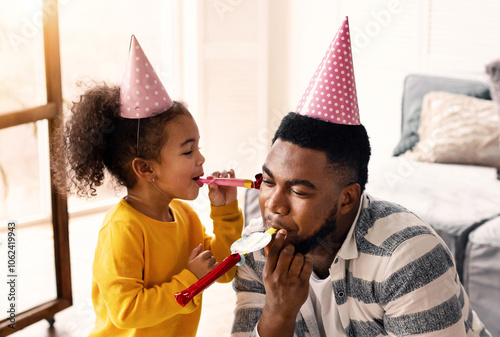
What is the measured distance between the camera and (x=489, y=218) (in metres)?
2.47

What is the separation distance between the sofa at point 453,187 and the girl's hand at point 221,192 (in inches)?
33.2

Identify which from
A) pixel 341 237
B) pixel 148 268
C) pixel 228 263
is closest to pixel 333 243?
pixel 341 237

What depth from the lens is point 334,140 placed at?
1.24 meters

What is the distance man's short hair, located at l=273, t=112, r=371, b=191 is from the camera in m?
1.23

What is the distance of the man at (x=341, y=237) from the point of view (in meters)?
1.20

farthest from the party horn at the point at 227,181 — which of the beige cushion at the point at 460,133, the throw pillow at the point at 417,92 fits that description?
the throw pillow at the point at 417,92

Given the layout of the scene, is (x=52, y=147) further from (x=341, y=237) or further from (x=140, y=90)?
(x=341, y=237)

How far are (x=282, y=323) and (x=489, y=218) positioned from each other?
1.53 metres

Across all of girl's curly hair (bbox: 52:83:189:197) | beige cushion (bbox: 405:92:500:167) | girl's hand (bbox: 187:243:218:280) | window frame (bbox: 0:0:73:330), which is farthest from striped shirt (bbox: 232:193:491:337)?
beige cushion (bbox: 405:92:500:167)

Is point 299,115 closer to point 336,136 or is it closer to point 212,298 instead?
point 336,136

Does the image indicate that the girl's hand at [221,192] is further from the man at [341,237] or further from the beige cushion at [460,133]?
the beige cushion at [460,133]

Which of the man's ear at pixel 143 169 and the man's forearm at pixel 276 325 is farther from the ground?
the man's ear at pixel 143 169

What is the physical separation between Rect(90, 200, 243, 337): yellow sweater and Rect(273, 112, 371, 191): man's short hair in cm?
38

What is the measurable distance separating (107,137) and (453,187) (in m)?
1.75
